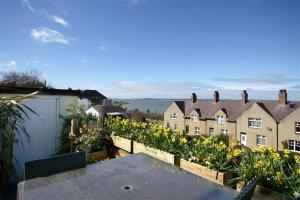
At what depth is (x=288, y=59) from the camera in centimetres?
1450

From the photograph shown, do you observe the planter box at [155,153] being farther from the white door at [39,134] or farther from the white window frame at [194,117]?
the white window frame at [194,117]

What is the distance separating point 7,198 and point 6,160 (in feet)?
2.61

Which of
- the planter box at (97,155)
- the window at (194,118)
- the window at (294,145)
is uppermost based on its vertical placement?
the planter box at (97,155)

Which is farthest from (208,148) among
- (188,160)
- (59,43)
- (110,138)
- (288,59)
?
(288,59)

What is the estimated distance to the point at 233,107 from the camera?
2659cm

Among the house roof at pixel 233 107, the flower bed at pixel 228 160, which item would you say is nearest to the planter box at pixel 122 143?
the flower bed at pixel 228 160

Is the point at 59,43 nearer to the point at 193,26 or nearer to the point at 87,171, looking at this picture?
the point at 193,26

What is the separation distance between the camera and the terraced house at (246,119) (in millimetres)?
21000

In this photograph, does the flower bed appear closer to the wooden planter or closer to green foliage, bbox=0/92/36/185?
the wooden planter

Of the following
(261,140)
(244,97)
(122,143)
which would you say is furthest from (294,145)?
(122,143)

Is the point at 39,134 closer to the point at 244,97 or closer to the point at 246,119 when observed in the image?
the point at 246,119

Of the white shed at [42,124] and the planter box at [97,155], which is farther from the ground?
the white shed at [42,124]

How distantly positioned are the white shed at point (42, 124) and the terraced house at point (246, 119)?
17.8 metres

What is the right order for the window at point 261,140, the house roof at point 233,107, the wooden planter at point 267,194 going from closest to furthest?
the wooden planter at point 267,194 < the house roof at point 233,107 < the window at point 261,140
